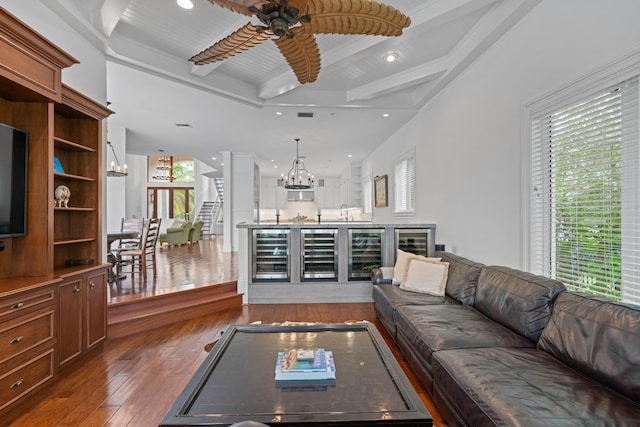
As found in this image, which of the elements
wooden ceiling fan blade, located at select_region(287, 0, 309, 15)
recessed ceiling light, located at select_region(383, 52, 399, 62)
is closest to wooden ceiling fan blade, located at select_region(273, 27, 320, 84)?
wooden ceiling fan blade, located at select_region(287, 0, 309, 15)

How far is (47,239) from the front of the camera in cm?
238

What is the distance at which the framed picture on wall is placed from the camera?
7.24 m

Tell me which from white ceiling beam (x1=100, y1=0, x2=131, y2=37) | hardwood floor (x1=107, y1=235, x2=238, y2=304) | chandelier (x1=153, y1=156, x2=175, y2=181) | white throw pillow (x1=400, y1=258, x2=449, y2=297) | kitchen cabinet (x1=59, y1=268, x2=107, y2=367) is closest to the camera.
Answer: kitchen cabinet (x1=59, y1=268, x2=107, y2=367)

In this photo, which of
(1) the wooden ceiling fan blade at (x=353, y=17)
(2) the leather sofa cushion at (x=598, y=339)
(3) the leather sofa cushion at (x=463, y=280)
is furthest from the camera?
(3) the leather sofa cushion at (x=463, y=280)

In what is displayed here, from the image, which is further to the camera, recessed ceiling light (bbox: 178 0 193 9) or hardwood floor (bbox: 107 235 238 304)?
hardwood floor (bbox: 107 235 238 304)

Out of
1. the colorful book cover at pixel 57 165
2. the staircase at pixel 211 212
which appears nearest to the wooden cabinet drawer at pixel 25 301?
the colorful book cover at pixel 57 165

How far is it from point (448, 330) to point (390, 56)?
3.12 metres

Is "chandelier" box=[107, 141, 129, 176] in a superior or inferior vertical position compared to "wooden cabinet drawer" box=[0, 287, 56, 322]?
superior

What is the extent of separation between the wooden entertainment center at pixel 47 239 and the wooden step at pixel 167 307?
1.36 ft

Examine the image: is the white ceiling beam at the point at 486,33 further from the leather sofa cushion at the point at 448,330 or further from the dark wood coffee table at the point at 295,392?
the dark wood coffee table at the point at 295,392

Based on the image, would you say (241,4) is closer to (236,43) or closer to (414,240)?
(236,43)

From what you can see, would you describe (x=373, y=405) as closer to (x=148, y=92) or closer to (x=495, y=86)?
(x=495, y=86)

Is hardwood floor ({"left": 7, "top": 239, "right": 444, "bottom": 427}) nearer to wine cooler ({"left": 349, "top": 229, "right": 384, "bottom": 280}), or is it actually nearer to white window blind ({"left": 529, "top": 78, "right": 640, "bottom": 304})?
wine cooler ({"left": 349, "top": 229, "right": 384, "bottom": 280})

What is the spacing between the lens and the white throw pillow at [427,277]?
10.6 feet
